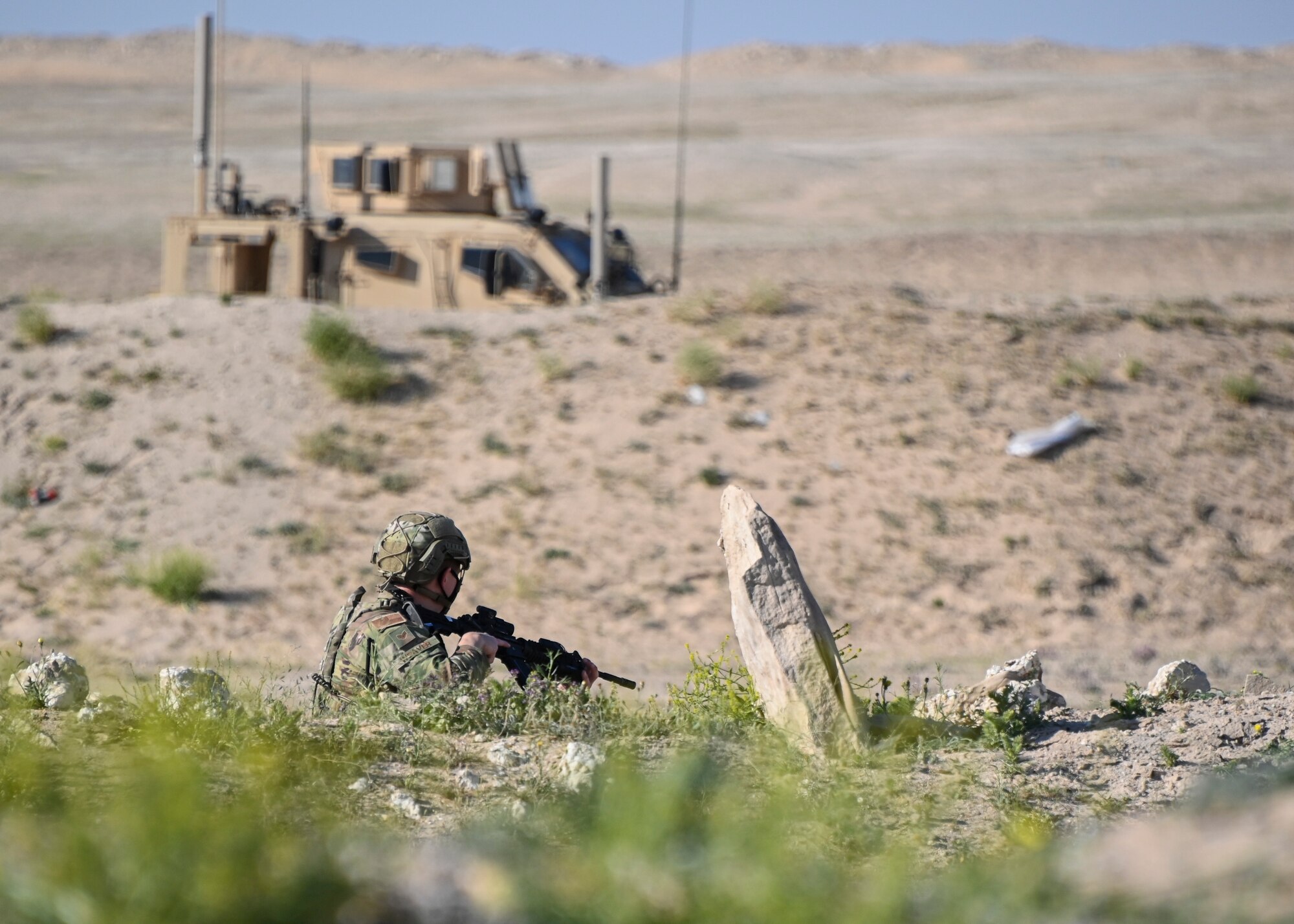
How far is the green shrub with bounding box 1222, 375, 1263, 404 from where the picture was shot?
551 inches

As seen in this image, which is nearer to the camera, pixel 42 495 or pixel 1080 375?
pixel 42 495

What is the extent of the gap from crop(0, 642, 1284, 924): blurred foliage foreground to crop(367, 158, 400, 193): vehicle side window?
10.7 meters

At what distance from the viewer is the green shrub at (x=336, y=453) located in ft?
42.3

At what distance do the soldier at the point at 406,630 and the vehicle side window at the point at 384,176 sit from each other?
10.5 metres

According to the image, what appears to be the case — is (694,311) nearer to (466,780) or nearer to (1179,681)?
(1179,681)

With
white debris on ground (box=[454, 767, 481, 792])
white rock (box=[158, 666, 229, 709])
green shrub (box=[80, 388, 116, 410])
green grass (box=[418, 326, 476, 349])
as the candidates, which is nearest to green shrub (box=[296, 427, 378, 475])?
green grass (box=[418, 326, 476, 349])

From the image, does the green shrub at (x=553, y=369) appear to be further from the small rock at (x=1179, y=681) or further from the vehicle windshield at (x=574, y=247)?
the small rock at (x=1179, y=681)

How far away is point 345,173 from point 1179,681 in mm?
11570

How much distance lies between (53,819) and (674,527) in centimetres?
942

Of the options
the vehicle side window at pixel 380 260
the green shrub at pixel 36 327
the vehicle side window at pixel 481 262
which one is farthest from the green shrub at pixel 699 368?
the green shrub at pixel 36 327

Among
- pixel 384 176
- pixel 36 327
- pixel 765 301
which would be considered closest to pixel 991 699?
pixel 765 301

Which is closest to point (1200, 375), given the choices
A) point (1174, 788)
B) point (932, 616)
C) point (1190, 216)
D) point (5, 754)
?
point (932, 616)

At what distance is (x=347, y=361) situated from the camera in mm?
13891

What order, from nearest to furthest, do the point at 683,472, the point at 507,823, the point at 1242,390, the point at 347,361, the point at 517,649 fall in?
the point at 507,823 < the point at 517,649 < the point at 683,472 < the point at 347,361 < the point at 1242,390
